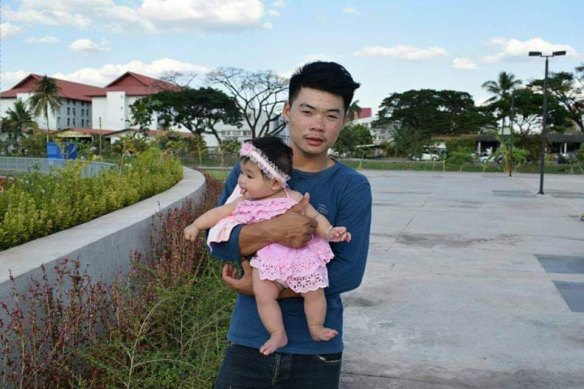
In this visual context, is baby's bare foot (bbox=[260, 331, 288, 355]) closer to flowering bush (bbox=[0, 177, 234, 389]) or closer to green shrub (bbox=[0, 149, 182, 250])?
flowering bush (bbox=[0, 177, 234, 389])

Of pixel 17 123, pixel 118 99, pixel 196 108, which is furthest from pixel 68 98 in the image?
pixel 196 108

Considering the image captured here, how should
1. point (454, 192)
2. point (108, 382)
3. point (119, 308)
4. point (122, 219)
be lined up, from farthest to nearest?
point (454, 192)
point (122, 219)
point (119, 308)
point (108, 382)

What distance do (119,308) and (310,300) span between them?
1546 millimetres

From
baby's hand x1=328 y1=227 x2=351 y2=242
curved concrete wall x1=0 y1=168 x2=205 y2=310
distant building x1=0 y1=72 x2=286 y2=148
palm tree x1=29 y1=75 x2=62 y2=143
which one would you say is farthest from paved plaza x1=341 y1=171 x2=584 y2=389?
distant building x1=0 y1=72 x2=286 y2=148

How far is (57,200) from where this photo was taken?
16.1 feet

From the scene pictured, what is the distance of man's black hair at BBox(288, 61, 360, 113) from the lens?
206 centimetres

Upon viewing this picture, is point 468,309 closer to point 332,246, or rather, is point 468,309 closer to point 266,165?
point 332,246

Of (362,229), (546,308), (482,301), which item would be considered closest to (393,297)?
(482,301)

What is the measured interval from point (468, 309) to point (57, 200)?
12.0ft

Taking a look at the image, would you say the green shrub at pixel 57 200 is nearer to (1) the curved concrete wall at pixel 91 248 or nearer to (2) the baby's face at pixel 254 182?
(1) the curved concrete wall at pixel 91 248

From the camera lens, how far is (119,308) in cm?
319

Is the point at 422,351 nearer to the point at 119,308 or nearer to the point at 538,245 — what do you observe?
the point at 119,308

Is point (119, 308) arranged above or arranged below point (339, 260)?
below

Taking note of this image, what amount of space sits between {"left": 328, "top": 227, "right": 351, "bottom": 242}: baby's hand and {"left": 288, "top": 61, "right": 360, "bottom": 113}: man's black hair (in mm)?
451
